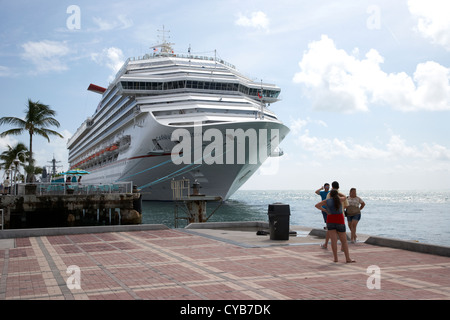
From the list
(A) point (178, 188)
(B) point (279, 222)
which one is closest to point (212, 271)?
(B) point (279, 222)

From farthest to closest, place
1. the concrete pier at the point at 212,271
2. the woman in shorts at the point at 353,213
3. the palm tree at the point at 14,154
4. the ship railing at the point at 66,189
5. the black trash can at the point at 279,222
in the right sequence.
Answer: the palm tree at the point at 14,154 < the ship railing at the point at 66,189 < the black trash can at the point at 279,222 < the woman in shorts at the point at 353,213 < the concrete pier at the point at 212,271

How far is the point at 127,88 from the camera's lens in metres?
42.6

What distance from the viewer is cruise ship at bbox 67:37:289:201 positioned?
119 ft

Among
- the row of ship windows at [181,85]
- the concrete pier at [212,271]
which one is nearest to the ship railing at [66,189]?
the concrete pier at [212,271]

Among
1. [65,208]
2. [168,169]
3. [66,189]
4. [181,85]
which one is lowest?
[65,208]

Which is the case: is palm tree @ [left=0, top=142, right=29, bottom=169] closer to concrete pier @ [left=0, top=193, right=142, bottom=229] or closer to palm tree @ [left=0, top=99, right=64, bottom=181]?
palm tree @ [left=0, top=99, right=64, bottom=181]

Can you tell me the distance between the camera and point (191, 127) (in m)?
35.6

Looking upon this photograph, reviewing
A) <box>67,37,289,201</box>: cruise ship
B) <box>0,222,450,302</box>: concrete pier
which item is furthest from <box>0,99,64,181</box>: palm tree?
<box>0,222,450,302</box>: concrete pier

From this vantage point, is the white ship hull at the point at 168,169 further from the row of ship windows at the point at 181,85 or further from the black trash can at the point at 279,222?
the black trash can at the point at 279,222

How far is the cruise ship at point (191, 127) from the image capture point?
36.2 m

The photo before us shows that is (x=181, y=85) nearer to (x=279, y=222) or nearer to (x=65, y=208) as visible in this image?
(x=65, y=208)

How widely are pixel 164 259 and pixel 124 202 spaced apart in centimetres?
1865
